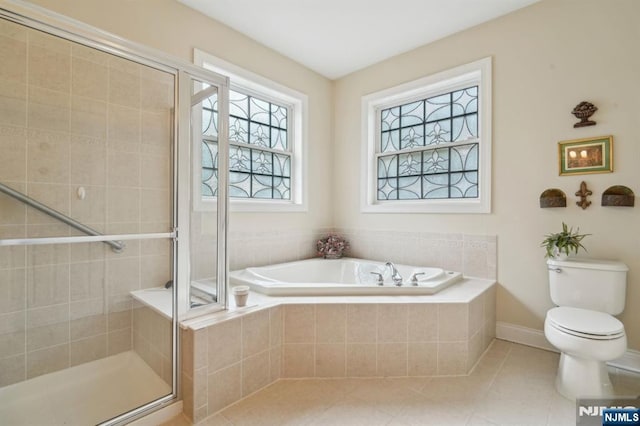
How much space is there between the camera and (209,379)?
1.62 metres

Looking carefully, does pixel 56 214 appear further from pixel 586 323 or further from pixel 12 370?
pixel 586 323

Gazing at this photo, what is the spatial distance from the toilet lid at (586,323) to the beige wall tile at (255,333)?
168 centimetres

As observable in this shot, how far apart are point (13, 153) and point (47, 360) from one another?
1167 mm

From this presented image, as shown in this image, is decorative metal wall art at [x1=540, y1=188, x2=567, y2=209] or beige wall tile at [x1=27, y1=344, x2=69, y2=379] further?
decorative metal wall art at [x1=540, y1=188, x2=567, y2=209]

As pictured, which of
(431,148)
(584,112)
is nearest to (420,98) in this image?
(431,148)

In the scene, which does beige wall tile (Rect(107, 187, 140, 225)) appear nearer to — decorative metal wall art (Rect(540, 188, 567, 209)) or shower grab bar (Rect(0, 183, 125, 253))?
shower grab bar (Rect(0, 183, 125, 253))

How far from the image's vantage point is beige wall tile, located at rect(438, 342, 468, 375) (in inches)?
78.4

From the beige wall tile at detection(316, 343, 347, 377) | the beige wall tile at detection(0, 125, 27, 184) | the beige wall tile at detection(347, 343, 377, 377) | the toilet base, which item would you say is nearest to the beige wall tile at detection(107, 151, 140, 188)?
the beige wall tile at detection(0, 125, 27, 184)

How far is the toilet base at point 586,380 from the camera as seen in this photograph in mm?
1701

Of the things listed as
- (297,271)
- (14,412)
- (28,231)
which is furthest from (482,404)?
(28,231)

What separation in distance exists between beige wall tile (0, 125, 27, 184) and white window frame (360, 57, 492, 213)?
2.68 meters

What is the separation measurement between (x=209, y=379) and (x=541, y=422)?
1689 millimetres

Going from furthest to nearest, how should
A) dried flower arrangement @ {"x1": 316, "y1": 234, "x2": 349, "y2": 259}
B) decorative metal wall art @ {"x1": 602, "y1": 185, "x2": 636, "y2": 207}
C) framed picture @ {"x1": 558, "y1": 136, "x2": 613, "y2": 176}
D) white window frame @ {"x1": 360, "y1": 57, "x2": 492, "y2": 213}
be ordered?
dried flower arrangement @ {"x1": 316, "y1": 234, "x2": 349, "y2": 259} → white window frame @ {"x1": 360, "y1": 57, "x2": 492, "y2": 213} → framed picture @ {"x1": 558, "y1": 136, "x2": 613, "y2": 176} → decorative metal wall art @ {"x1": 602, "y1": 185, "x2": 636, "y2": 207}

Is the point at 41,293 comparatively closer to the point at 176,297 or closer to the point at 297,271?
the point at 176,297
